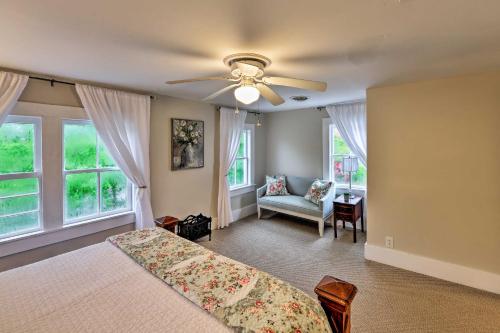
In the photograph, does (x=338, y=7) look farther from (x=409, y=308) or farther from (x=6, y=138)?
(x=6, y=138)

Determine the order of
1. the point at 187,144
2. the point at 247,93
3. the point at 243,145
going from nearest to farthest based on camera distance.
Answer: the point at 247,93 < the point at 187,144 < the point at 243,145

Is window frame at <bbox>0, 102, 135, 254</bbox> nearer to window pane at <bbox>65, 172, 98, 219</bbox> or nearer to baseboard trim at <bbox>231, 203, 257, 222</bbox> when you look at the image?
window pane at <bbox>65, 172, 98, 219</bbox>

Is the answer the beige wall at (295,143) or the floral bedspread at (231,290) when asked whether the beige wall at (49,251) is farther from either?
the beige wall at (295,143)

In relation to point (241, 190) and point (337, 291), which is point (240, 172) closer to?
point (241, 190)

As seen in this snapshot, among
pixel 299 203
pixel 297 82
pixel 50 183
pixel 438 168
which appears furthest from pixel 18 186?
pixel 438 168

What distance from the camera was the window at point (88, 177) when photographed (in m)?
2.81

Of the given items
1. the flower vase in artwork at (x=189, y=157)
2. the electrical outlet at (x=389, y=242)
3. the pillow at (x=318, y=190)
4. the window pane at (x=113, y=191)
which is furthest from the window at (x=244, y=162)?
the electrical outlet at (x=389, y=242)

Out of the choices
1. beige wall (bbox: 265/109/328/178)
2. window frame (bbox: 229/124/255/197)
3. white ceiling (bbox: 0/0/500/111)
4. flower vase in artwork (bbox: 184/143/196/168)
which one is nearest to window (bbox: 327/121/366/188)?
beige wall (bbox: 265/109/328/178)

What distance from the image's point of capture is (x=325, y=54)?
Answer: 192 cm

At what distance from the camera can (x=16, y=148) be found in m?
2.45

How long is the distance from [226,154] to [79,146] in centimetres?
220

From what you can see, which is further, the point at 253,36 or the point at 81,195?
the point at 81,195

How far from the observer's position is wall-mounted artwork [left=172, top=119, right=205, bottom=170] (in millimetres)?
3707

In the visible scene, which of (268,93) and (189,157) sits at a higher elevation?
(268,93)
